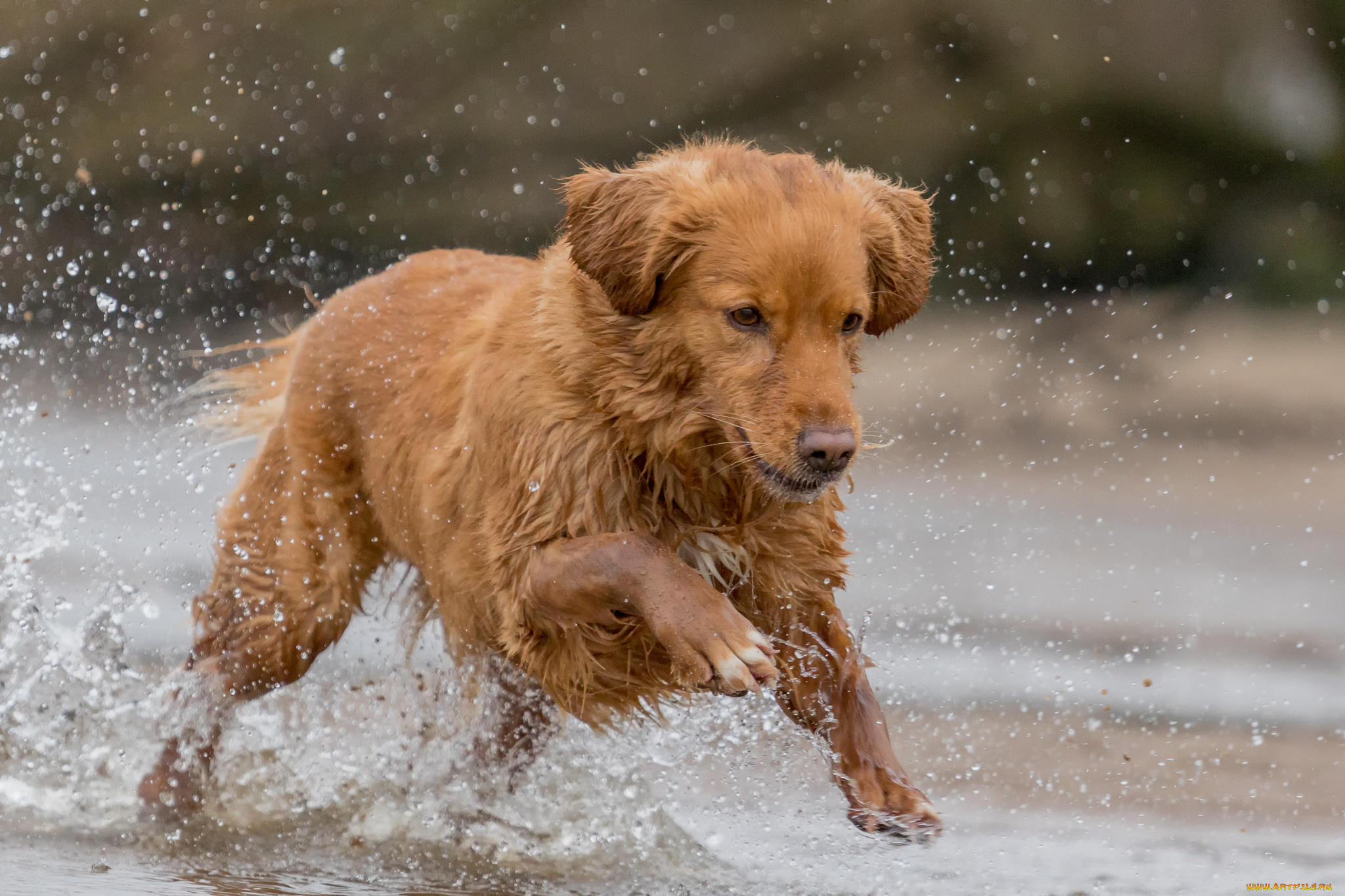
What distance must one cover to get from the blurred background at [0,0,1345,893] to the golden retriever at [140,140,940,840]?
649 mm

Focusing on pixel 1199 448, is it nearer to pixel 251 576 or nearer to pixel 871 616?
pixel 871 616

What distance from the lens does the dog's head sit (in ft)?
11.0

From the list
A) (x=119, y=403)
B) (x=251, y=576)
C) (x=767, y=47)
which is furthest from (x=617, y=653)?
(x=767, y=47)

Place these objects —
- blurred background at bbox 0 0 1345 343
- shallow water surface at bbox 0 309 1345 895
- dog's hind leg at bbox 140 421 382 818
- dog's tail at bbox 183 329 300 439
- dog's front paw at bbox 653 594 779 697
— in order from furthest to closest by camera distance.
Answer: blurred background at bbox 0 0 1345 343 < dog's tail at bbox 183 329 300 439 < dog's hind leg at bbox 140 421 382 818 < shallow water surface at bbox 0 309 1345 895 < dog's front paw at bbox 653 594 779 697

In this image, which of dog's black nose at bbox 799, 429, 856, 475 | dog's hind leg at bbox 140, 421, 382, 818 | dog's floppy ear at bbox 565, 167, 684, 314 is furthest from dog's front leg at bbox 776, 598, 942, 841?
dog's hind leg at bbox 140, 421, 382, 818

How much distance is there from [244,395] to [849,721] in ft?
9.27

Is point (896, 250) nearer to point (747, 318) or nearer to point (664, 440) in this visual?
point (747, 318)

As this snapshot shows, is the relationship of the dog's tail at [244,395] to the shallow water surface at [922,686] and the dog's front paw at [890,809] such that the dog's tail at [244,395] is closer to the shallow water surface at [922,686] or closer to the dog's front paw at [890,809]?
the shallow water surface at [922,686]

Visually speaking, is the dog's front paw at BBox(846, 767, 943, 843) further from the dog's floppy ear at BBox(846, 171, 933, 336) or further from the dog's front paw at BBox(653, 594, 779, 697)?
→ the dog's floppy ear at BBox(846, 171, 933, 336)

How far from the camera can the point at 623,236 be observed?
11.7ft

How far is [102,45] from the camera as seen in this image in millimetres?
10680

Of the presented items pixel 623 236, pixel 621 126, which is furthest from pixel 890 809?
pixel 621 126

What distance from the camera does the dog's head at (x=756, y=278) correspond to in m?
3.37

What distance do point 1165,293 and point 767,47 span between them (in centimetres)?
329
